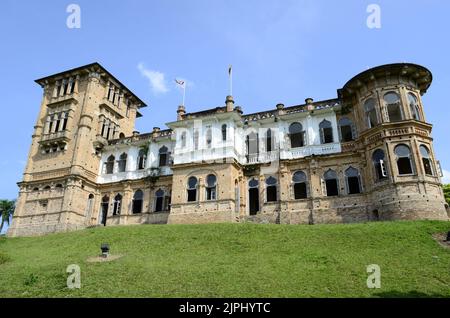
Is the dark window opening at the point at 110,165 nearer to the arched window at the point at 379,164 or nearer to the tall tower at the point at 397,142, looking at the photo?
the tall tower at the point at 397,142

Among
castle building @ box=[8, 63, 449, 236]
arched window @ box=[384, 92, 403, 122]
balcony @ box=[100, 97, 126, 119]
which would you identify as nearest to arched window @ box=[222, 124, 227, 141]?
castle building @ box=[8, 63, 449, 236]

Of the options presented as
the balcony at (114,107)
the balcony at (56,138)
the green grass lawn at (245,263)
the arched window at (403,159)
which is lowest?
the green grass lawn at (245,263)

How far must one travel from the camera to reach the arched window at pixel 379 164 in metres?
26.9

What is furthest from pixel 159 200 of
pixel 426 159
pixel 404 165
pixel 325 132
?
pixel 426 159

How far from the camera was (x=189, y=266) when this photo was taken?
16297 mm

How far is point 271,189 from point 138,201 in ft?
47.6

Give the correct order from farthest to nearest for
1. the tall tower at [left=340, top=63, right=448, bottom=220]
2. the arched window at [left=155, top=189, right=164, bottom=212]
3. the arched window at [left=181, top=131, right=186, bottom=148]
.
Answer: the arched window at [left=155, top=189, right=164, bottom=212] < the arched window at [left=181, top=131, right=186, bottom=148] < the tall tower at [left=340, top=63, right=448, bottom=220]

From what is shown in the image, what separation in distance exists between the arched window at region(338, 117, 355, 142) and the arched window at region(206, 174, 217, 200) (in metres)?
11.8

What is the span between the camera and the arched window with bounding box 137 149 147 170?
1534 inches

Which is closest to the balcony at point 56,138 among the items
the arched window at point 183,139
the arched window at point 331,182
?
the arched window at point 183,139

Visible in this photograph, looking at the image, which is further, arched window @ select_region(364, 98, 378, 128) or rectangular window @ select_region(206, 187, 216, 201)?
rectangular window @ select_region(206, 187, 216, 201)

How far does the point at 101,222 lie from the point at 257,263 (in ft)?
88.8

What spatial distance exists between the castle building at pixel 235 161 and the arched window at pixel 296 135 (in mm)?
92

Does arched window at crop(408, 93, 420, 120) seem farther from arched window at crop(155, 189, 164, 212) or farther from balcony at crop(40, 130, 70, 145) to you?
balcony at crop(40, 130, 70, 145)
